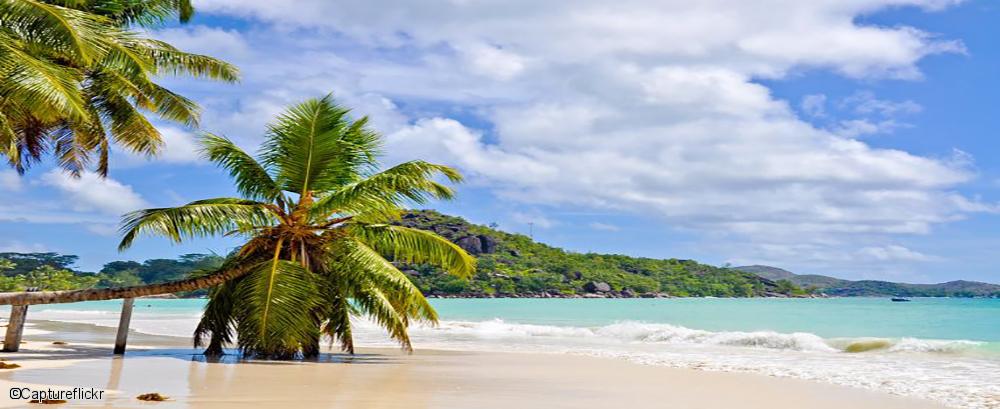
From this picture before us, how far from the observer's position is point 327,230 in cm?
1598

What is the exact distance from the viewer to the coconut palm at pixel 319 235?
15.1 metres

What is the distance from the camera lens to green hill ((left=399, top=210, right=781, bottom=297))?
9769cm

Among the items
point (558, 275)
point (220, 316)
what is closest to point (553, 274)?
point (558, 275)

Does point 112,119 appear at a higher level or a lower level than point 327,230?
higher

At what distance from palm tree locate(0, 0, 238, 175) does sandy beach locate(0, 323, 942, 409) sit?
3.61 m

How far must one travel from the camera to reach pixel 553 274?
108000 millimetres

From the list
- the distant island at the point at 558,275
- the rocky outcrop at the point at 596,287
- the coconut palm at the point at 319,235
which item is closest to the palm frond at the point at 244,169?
the coconut palm at the point at 319,235

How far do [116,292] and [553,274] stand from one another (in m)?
94.9

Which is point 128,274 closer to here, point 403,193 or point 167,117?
point 167,117

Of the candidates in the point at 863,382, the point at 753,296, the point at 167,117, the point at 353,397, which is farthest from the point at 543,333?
the point at 753,296

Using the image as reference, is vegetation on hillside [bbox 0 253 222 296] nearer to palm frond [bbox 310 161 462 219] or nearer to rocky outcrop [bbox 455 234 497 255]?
palm frond [bbox 310 161 462 219]

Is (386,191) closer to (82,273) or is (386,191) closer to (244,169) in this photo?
(244,169)

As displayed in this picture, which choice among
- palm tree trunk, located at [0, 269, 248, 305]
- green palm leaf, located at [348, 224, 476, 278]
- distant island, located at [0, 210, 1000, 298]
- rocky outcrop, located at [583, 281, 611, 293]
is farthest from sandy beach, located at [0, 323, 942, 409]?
rocky outcrop, located at [583, 281, 611, 293]

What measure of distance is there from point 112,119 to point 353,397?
11.3m
